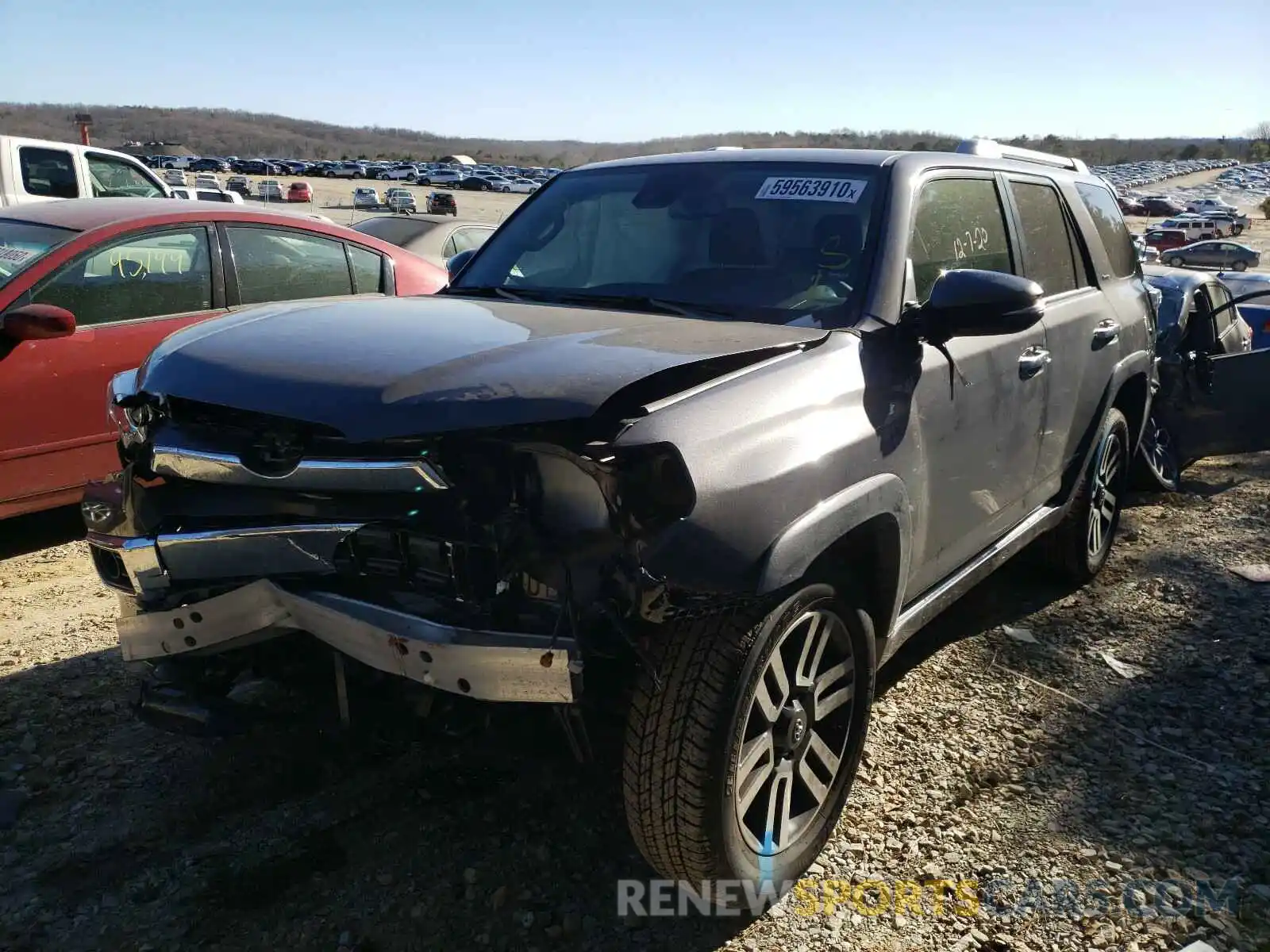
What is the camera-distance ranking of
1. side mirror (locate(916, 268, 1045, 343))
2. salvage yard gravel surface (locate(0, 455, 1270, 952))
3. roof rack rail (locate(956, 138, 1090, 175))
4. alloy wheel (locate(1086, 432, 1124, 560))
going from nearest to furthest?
salvage yard gravel surface (locate(0, 455, 1270, 952)) → side mirror (locate(916, 268, 1045, 343)) → roof rack rail (locate(956, 138, 1090, 175)) → alloy wheel (locate(1086, 432, 1124, 560))

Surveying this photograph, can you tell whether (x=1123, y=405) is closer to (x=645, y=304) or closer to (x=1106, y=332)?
(x=1106, y=332)

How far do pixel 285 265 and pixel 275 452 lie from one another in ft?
11.6

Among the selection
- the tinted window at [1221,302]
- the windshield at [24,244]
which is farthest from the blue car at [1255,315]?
the windshield at [24,244]

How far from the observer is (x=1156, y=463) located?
641cm

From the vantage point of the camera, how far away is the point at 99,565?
99.3 inches

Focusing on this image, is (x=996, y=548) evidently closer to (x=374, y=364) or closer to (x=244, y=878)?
(x=374, y=364)

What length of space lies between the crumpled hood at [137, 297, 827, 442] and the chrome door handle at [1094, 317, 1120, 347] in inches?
81.4

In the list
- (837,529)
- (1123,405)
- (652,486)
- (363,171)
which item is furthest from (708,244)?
(363,171)

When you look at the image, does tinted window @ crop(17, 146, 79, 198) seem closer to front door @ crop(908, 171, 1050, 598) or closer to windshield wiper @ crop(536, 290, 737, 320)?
windshield wiper @ crop(536, 290, 737, 320)

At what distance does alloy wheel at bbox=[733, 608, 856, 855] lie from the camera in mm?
2338

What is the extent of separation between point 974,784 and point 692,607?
60.5 inches

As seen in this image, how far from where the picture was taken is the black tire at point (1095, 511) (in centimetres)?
439

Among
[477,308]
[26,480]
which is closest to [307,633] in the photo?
[477,308]

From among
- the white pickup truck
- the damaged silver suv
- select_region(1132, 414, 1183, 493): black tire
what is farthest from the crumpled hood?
the white pickup truck
